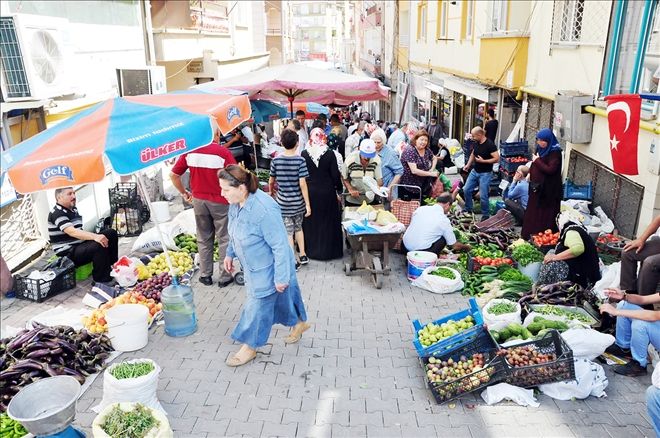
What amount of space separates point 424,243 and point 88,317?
14.7ft

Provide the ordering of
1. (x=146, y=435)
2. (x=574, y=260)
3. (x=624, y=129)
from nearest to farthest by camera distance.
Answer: (x=146, y=435), (x=624, y=129), (x=574, y=260)

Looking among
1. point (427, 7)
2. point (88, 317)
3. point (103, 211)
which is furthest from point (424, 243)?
point (427, 7)

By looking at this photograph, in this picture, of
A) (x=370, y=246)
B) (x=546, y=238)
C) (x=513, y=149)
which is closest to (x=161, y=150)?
A: (x=370, y=246)

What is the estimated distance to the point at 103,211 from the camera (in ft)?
32.6

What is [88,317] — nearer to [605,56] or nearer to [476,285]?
[476,285]

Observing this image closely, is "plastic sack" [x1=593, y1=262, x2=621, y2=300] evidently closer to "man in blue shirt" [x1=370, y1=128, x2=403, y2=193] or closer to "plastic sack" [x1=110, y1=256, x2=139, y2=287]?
"man in blue shirt" [x1=370, y1=128, x2=403, y2=193]

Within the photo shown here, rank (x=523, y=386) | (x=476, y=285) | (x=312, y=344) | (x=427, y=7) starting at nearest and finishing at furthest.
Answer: (x=523, y=386)
(x=312, y=344)
(x=476, y=285)
(x=427, y=7)

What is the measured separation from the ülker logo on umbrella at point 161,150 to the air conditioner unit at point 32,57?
3513mm

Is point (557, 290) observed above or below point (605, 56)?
below

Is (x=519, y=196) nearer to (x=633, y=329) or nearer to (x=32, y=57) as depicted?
(x=633, y=329)

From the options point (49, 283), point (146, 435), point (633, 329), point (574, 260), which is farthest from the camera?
point (49, 283)

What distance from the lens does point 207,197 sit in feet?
21.3

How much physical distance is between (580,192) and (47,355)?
803cm

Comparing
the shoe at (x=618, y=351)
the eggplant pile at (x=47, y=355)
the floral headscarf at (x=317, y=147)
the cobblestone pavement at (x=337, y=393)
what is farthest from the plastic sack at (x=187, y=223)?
the shoe at (x=618, y=351)
